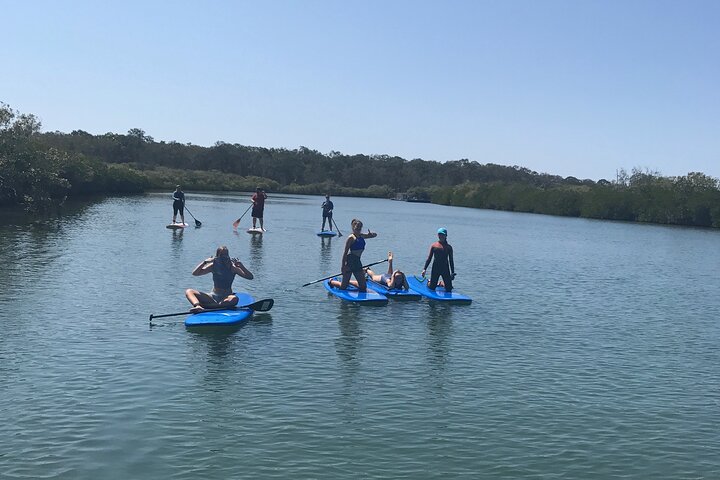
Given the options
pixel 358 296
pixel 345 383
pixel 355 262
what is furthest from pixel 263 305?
pixel 345 383

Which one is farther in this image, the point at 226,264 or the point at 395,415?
the point at 226,264

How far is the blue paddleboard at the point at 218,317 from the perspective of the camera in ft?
52.9

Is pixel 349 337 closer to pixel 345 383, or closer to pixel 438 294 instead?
pixel 345 383

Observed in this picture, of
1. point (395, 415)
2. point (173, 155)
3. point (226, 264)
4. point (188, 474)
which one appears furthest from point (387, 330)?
point (173, 155)

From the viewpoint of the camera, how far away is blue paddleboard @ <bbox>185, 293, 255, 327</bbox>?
16109mm

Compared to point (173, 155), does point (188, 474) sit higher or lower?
lower

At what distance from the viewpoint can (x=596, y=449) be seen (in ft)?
33.8

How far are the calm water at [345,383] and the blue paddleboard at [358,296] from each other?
296mm

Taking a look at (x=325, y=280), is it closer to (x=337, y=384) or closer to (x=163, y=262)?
(x=163, y=262)

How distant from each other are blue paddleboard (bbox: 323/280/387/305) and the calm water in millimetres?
296

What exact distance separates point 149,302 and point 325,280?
650cm

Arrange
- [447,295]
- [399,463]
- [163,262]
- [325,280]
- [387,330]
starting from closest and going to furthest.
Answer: [399,463] → [387,330] → [447,295] → [325,280] → [163,262]

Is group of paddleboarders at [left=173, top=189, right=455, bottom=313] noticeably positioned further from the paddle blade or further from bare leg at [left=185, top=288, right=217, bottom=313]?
the paddle blade

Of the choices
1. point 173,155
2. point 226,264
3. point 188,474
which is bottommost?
point 188,474
